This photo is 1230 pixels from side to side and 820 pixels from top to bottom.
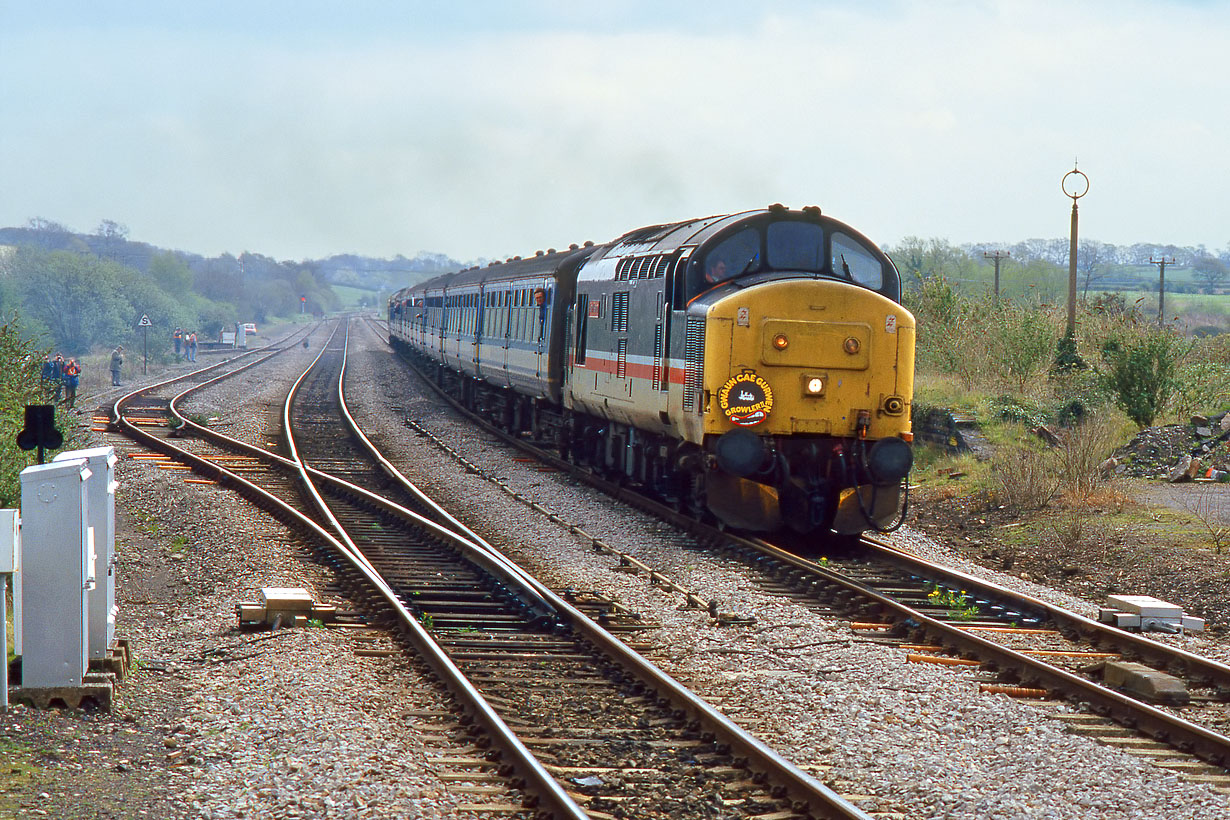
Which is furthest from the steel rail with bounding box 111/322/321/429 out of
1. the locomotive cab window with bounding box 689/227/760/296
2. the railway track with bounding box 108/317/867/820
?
the locomotive cab window with bounding box 689/227/760/296

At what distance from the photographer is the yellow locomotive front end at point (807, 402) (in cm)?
1283

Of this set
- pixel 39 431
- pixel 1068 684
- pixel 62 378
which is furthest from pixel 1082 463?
pixel 62 378

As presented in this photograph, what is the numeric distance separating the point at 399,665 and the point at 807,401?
581cm

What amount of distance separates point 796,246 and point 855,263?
65 cm

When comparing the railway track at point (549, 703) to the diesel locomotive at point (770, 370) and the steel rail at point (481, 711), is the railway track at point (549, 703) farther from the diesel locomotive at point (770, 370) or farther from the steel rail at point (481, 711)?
the diesel locomotive at point (770, 370)

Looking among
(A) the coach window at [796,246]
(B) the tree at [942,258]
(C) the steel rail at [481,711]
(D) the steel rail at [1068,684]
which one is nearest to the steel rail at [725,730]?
(C) the steel rail at [481,711]

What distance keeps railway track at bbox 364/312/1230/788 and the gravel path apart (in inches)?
11.6

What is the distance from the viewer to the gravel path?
6.05 meters

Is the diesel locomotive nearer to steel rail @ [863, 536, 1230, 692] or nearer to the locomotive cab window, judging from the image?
the locomotive cab window

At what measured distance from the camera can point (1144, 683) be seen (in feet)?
26.2

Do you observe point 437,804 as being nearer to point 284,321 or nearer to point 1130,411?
point 1130,411

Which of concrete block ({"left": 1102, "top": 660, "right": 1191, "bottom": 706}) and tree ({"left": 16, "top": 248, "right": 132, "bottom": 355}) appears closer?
concrete block ({"left": 1102, "top": 660, "right": 1191, "bottom": 706})

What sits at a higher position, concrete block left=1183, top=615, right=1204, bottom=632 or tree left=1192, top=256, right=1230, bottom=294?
tree left=1192, top=256, right=1230, bottom=294

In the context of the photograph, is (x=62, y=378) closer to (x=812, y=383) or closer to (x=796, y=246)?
(x=796, y=246)
